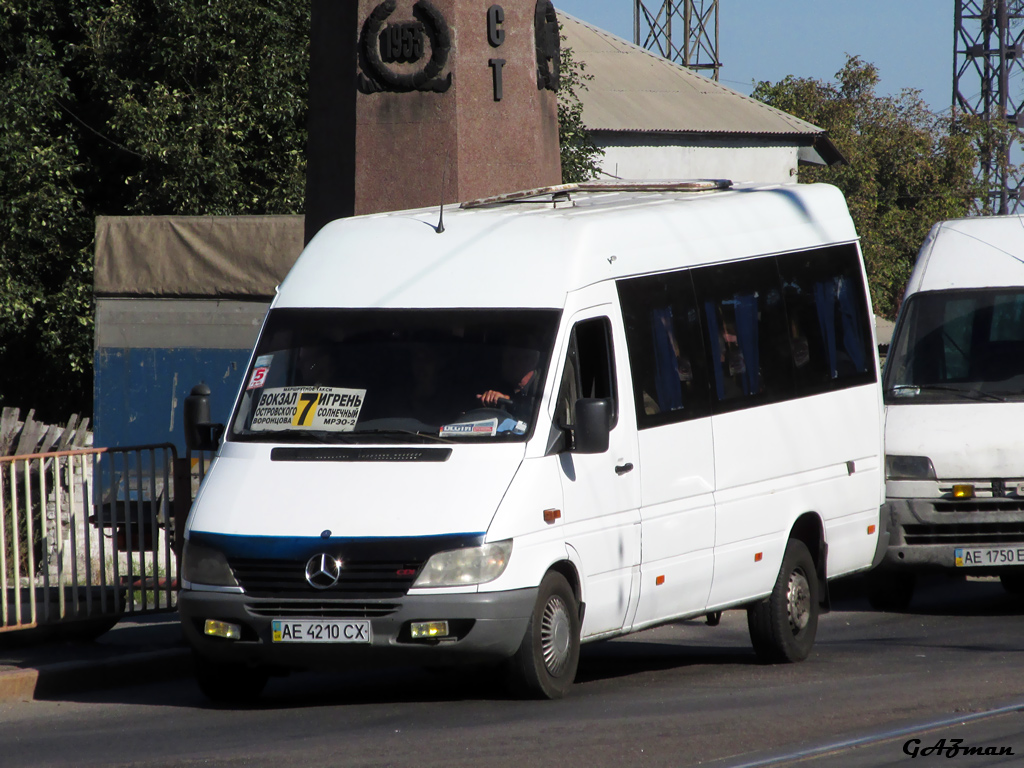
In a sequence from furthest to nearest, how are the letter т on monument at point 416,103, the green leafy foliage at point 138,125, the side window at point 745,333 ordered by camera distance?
the green leafy foliage at point 138,125
the letter т on monument at point 416,103
the side window at point 745,333

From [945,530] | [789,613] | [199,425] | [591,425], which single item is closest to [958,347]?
[945,530]

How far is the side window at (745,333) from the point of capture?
957 cm

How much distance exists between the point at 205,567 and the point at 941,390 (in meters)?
6.47

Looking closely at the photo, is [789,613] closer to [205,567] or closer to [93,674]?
[205,567]

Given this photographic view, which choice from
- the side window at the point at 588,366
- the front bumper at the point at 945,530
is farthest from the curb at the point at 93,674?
the front bumper at the point at 945,530

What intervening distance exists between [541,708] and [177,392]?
11489mm

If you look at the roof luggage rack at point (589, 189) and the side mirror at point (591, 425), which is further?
the roof luggage rack at point (589, 189)

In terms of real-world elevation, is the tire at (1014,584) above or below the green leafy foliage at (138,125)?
below

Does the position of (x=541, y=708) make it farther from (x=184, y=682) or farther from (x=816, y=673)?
(x=184, y=682)

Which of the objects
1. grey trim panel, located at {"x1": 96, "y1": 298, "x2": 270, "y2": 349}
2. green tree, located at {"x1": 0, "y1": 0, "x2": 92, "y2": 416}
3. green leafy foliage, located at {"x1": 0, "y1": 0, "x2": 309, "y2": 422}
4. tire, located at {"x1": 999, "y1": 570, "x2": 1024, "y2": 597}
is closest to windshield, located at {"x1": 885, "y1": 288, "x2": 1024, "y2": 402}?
tire, located at {"x1": 999, "y1": 570, "x2": 1024, "y2": 597}

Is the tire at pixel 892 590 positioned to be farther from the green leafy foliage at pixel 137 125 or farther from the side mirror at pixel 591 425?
the green leafy foliage at pixel 137 125

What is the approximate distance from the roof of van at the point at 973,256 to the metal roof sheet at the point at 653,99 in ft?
105

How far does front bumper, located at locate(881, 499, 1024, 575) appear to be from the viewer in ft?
39.2

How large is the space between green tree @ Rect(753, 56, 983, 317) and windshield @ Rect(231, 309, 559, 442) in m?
47.2
